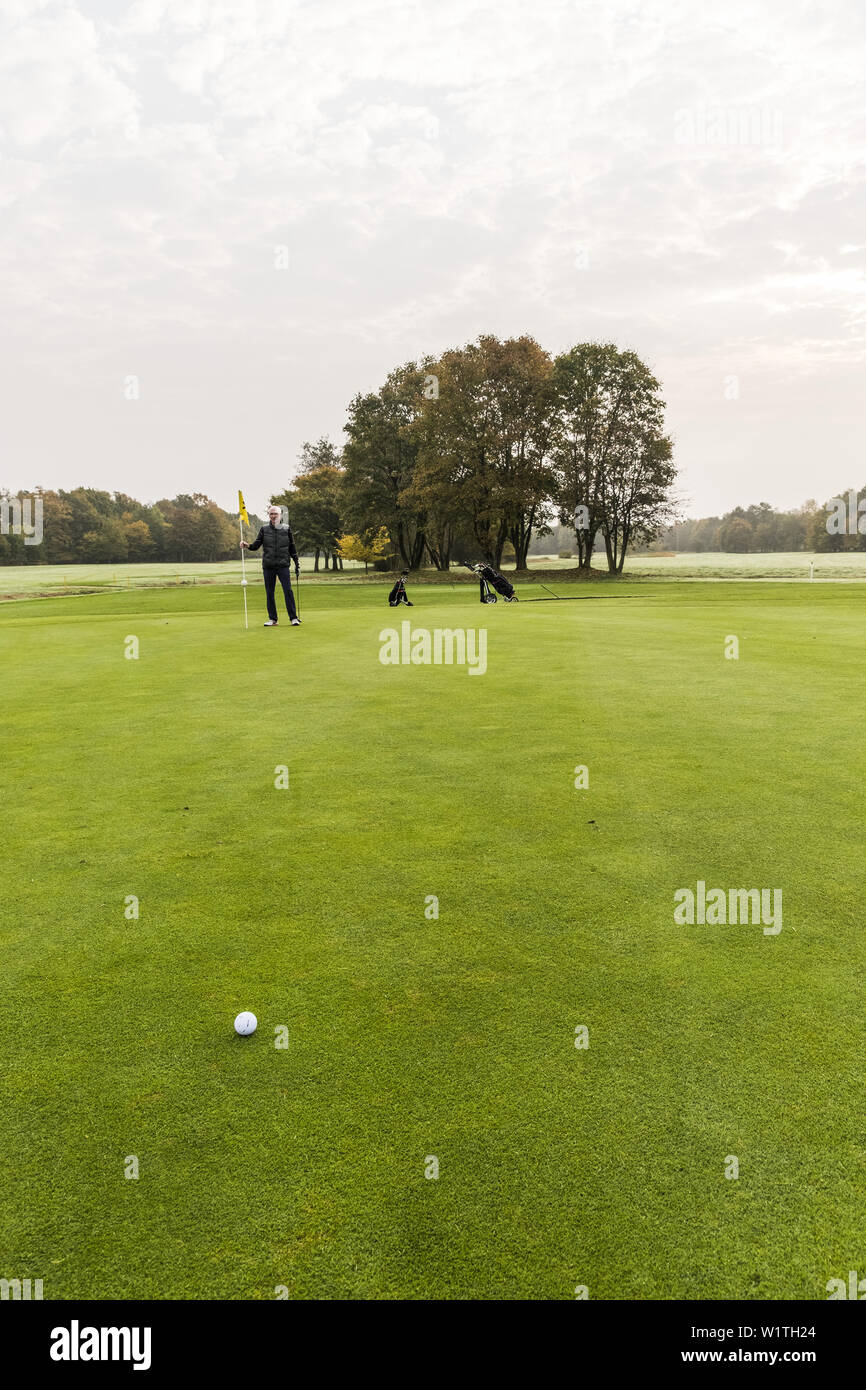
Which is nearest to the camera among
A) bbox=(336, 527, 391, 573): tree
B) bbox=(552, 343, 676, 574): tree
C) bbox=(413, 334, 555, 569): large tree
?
bbox=(413, 334, 555, 569): large tree

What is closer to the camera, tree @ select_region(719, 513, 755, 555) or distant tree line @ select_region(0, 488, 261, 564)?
distant tree line @ select_region(0, 488, 261, 564)

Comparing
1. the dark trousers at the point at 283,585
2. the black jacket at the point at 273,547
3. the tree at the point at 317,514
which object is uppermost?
the tree at the point at 317,514

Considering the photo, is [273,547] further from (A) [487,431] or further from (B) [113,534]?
(B) [113,534]

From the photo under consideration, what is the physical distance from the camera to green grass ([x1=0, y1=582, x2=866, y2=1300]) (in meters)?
2.30

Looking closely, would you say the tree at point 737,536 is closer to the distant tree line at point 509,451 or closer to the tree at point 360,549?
the tree at point 360,549

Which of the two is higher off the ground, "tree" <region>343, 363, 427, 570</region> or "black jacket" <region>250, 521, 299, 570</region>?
"tree" <region>343, 363, 427, 570</region>

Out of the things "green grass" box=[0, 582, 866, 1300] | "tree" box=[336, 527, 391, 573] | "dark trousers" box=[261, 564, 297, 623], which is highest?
"tree" box=[336, 527, 391, 573]

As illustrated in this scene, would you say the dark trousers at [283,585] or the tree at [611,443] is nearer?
the dark trousers at [283,585]

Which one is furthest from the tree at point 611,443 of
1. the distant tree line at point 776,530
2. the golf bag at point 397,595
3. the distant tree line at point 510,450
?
the distant tree line at point 776,530

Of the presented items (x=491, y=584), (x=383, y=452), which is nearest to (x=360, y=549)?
(x=383, y=452)

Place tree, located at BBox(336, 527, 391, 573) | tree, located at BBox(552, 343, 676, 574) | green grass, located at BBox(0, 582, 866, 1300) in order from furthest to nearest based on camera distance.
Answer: tree, located at BBox(336, 527, 391, 573), tree, located at BBox(552, 343, 676, 574), green grass, located at BBox(0, 582, 866, 1300)

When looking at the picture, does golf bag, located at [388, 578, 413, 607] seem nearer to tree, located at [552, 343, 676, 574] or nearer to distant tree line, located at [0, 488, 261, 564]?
tree, located at [552, 343, 676, 574]

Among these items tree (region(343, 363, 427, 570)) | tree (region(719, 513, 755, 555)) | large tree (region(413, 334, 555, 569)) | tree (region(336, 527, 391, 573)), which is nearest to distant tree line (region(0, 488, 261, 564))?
tree (region(336, 527, 391, 573))

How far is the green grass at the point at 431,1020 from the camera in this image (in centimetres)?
230
